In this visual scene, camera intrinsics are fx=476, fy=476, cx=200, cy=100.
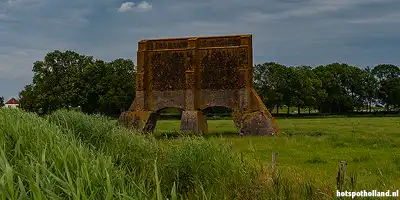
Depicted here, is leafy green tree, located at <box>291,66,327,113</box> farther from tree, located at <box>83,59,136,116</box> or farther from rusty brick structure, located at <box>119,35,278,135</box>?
rusty brick structure, located at <box>119,35,278,135</box>

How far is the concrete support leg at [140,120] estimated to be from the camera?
31453 mm

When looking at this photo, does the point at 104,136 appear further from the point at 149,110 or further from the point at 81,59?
the point at 81,59

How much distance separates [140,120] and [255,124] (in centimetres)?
778

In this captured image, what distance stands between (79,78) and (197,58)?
1440 inches

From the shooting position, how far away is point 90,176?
16.9 ft

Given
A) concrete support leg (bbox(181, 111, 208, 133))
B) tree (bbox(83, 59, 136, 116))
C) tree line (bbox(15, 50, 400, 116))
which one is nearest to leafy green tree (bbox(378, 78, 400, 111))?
tree line (bbox(15, 50, 400, 116))

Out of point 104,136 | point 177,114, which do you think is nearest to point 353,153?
point 104,136

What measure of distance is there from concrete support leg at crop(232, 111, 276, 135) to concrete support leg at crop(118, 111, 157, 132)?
20.1ft

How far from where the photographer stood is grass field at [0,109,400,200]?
15.7 ft

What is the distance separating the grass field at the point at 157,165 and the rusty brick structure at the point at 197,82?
7.47 meters

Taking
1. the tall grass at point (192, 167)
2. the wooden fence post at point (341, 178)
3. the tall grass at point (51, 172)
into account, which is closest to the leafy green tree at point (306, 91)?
the tall grass at point (192, 167)

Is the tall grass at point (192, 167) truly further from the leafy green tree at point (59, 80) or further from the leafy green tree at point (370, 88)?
the leafy green tree at point (370, 88)

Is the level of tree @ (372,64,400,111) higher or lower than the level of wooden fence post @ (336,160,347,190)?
higher

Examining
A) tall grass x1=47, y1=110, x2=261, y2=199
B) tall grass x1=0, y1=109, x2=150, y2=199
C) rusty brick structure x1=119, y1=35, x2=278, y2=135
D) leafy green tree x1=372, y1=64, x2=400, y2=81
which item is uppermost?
leafy green tree x1=372, y1=64, x2=400, y2=81
